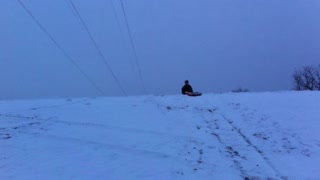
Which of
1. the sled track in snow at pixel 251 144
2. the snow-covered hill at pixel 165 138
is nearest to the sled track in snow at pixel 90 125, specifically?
the snow-covered hill at pixel 165 138

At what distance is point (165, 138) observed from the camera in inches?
578

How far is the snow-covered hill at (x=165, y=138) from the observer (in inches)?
455

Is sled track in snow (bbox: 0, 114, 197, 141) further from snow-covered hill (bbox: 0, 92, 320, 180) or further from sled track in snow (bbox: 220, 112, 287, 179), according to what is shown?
sled track in snow (bbox: 220, 112, 287, 179)

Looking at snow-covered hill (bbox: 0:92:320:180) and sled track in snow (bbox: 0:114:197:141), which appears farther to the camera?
sled track in snow (bbox: 0:114:197:141)

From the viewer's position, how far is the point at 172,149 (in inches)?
526

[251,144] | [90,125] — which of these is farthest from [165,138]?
[90,125]

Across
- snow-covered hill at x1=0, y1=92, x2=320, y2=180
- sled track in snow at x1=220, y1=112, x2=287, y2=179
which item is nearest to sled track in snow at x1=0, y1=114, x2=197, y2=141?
snow-covered hill at x1=0, y1=92, x2=320, y2=180

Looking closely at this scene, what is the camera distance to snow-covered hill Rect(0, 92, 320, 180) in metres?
11.5

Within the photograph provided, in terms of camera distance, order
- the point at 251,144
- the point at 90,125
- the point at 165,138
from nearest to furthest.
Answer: the point at 251,144, the point at 165,138, the point at 90,125

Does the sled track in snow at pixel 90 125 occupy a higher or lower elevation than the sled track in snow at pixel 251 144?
higher

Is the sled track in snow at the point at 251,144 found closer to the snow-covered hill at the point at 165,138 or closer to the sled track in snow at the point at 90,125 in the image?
the snow-covered hill at the point at 165,138

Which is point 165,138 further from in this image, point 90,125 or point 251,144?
point 90,125

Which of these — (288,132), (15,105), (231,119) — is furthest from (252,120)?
(15,105)

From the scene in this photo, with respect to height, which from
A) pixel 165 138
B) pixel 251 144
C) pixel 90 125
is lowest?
pixel 251 144
